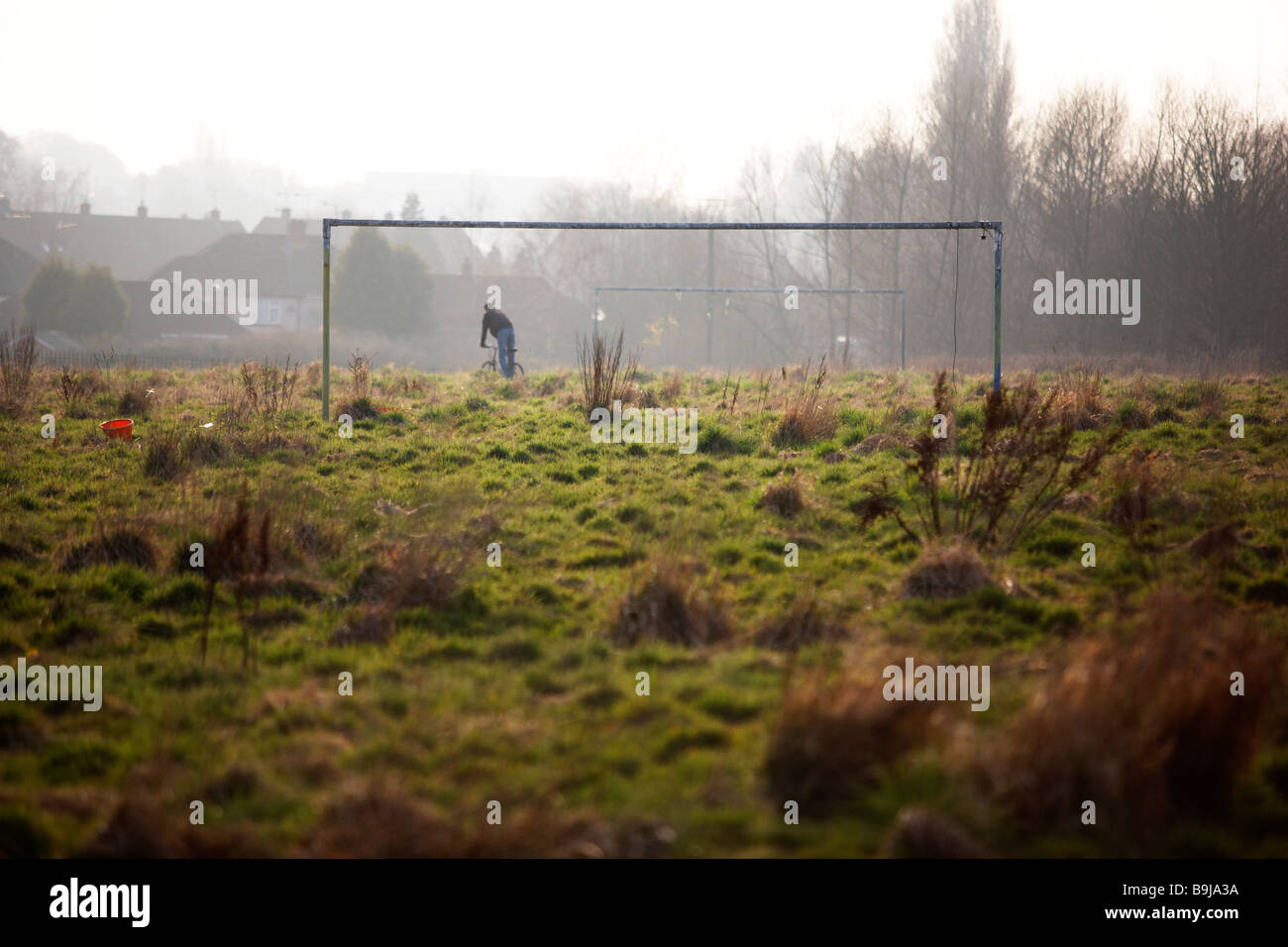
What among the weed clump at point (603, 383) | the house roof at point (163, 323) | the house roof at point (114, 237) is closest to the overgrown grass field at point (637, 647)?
the weed clump at point (603, 383)

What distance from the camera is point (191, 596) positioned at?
6.14 meters

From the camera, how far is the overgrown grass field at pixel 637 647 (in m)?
3.40

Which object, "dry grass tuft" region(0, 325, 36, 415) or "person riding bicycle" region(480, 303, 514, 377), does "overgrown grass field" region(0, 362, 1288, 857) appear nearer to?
"dry grass tuft" region(0, 325, 36, 415)

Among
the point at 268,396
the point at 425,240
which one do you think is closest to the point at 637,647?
the point at 268,396

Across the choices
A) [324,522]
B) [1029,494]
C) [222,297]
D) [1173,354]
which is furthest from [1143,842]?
[222,297]

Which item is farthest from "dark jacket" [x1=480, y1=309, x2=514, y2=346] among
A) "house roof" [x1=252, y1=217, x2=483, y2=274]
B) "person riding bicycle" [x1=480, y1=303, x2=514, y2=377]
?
"house roof" [x1=252, y1=217, x2=483, y2=274]

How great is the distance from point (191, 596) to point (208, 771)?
2.60 meters

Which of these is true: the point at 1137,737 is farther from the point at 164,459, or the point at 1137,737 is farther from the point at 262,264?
the point at 262,264

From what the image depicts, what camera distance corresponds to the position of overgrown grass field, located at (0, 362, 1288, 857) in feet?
11.2

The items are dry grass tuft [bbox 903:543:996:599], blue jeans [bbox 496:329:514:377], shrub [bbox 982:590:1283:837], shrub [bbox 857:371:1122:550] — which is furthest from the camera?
blue jeans [bbox 496:329:514:377]

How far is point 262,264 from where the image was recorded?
58938 mm

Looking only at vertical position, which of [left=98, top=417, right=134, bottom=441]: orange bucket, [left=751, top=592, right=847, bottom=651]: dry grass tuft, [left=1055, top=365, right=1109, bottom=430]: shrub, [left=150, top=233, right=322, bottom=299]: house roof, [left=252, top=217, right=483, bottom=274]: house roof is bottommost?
[left=751, top=592, right=847, bottom=651]: dry grass tuft

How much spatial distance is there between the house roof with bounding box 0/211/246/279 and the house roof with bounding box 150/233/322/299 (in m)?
11.3
